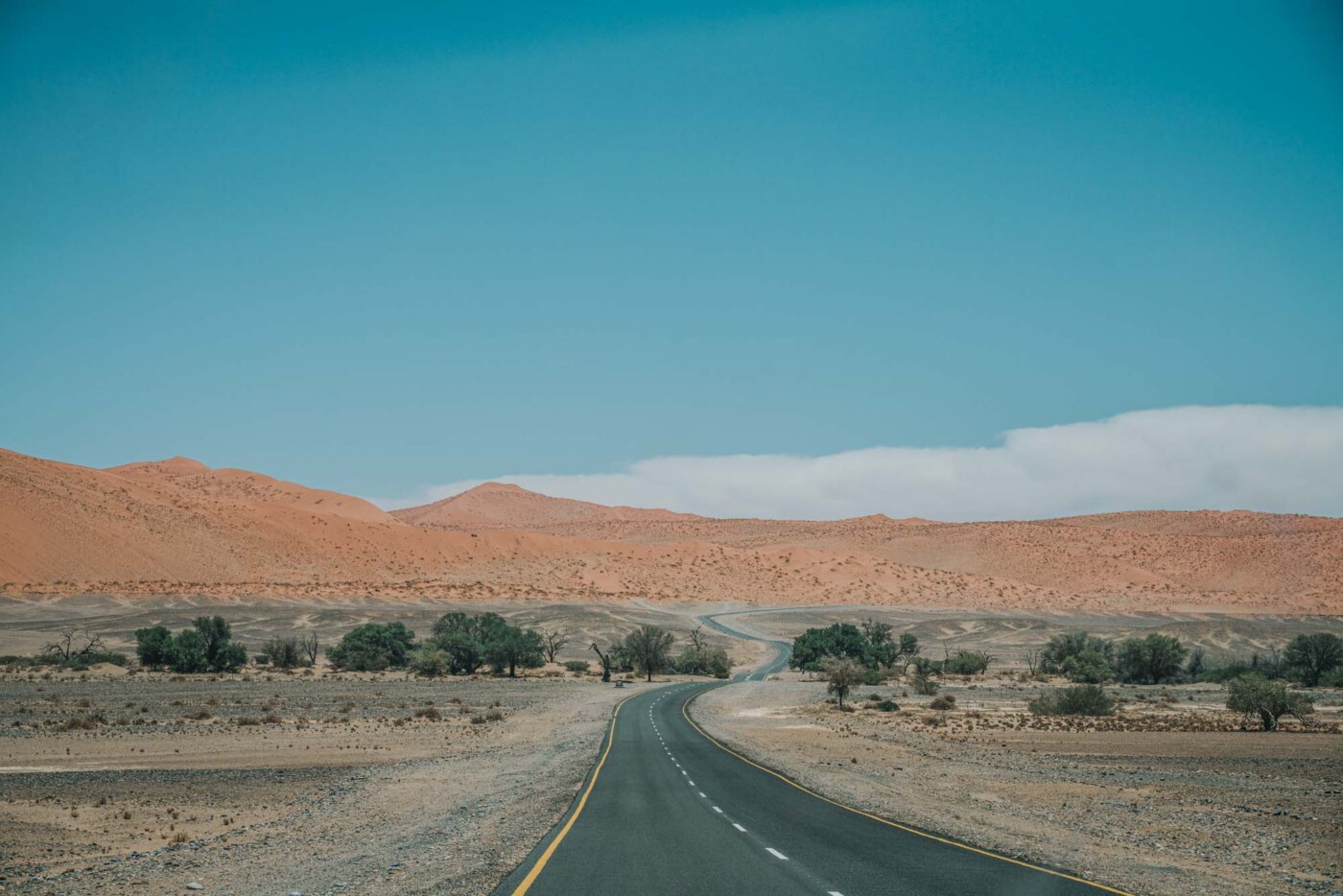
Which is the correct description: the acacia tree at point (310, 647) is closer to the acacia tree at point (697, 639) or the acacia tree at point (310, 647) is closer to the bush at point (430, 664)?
the bush at point (430, 664)

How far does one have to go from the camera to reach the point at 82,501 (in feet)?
420

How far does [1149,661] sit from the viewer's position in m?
76.4

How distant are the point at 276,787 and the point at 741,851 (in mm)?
18103

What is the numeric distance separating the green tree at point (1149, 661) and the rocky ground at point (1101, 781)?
19.7 m

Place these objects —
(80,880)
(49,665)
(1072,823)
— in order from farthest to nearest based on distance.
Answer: (49,665)
(1072,823)
(80,880)

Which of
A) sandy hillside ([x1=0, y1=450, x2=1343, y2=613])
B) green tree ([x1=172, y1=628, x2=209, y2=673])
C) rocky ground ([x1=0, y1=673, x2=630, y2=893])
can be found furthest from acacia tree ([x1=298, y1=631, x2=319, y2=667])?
sandy hillside ([x1=0, y1=450, x2=1343, y2=613])

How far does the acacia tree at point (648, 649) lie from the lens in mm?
83375

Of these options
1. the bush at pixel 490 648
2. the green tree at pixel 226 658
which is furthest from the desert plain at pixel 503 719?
the green tree at pixel 226 658

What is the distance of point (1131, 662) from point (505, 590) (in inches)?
2966

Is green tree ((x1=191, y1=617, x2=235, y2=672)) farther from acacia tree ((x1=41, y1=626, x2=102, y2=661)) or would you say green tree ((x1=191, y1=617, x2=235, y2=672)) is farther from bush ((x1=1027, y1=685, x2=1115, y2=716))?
bush ((x1=1027, y1=685, x2=1115, y2=716))

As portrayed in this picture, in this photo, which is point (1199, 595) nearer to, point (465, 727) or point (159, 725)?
point (465, 727)

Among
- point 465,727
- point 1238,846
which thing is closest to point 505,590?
point 465,727

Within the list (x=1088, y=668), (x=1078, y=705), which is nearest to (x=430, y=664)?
(x=1078, y=705)

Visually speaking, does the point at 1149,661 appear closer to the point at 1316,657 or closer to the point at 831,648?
the point at 1316,657
